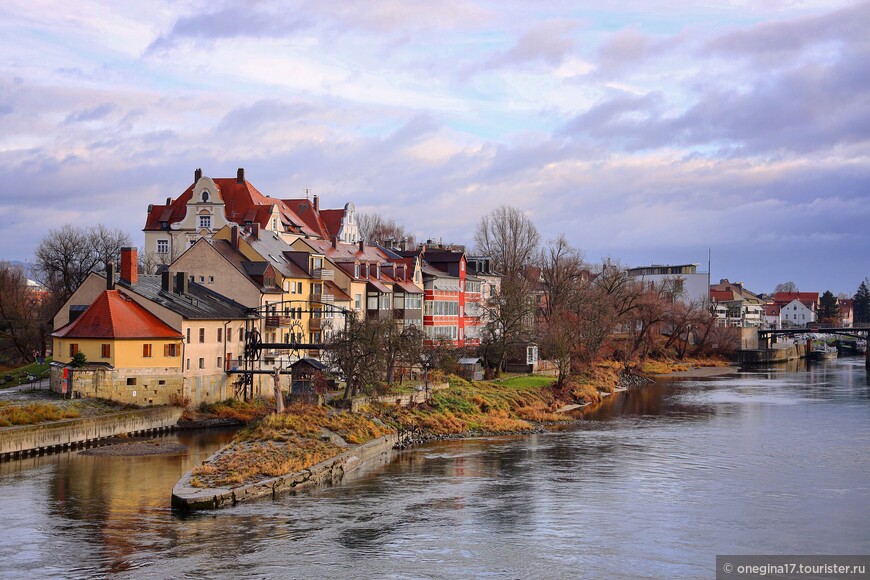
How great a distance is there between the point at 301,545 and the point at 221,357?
30175 mm

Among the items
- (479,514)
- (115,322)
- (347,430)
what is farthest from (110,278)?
(479,514)

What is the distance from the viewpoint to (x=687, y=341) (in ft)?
396

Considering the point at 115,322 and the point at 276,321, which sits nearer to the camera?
the point at 115,322

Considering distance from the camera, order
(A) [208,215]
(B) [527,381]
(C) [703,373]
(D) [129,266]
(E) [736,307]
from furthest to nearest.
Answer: (E) [736,307], (C) [703,373], (A) [208,215], (B) [527,381], (D) [129,266]

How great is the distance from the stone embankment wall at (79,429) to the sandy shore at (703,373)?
59.4 meters

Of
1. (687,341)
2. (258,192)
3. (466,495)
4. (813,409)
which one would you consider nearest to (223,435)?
(466,495)

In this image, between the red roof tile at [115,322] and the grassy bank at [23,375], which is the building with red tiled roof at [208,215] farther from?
the red roof tile at [115,322]

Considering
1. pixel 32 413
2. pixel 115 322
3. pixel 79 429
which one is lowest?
pixel 79 429

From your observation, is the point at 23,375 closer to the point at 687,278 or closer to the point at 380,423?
the point at 380,423

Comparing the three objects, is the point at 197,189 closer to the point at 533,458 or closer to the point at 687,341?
the point at 533,458

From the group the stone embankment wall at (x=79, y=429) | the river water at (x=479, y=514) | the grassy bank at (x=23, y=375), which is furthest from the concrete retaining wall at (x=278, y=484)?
the grassy bank at (x=23, y=375)

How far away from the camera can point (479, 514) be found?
32094mm

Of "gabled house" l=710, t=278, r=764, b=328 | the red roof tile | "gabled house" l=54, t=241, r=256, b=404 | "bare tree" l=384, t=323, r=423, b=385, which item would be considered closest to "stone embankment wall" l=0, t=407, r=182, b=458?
"gabled house" l=54, t=241, r=256, b=404

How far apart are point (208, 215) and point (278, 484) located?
5433cm
